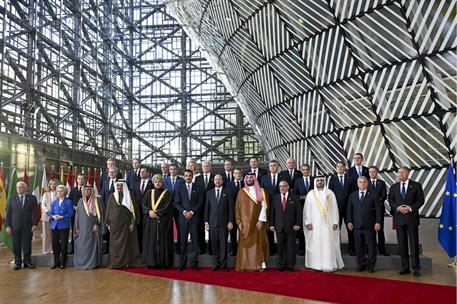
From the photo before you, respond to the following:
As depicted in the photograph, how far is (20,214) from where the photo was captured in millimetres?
9062

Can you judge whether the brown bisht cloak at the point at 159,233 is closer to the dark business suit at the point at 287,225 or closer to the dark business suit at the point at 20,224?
the dark business suit at the point at 287,225

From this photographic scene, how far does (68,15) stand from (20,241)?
2506 cm

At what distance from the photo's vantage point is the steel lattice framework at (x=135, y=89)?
3059 centimetres

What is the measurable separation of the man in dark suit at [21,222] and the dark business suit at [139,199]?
203 cm

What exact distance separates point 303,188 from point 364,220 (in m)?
1.37

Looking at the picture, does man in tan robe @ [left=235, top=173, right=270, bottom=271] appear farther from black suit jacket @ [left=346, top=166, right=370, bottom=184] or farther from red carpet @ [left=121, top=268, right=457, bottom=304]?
black suit jacket @ [left=346, top=166, right=370, bottom=184]

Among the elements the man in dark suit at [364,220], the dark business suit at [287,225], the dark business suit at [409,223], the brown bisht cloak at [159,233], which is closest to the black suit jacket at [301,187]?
the dark business suit at [287,225]

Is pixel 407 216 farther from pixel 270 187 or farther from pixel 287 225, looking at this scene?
pixel 270 187

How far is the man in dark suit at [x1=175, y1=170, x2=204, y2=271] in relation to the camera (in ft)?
27.9

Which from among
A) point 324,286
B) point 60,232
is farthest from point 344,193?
point 60,232

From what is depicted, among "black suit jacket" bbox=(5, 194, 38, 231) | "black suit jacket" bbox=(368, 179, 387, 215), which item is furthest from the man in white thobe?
"black suit jacket" bbox=(5, 194, 38, 231)

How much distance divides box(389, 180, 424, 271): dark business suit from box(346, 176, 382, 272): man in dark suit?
38 centimetres

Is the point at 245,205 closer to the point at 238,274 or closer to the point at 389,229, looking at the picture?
the point at 238,274

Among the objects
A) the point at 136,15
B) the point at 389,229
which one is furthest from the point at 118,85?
the point at 389,229
